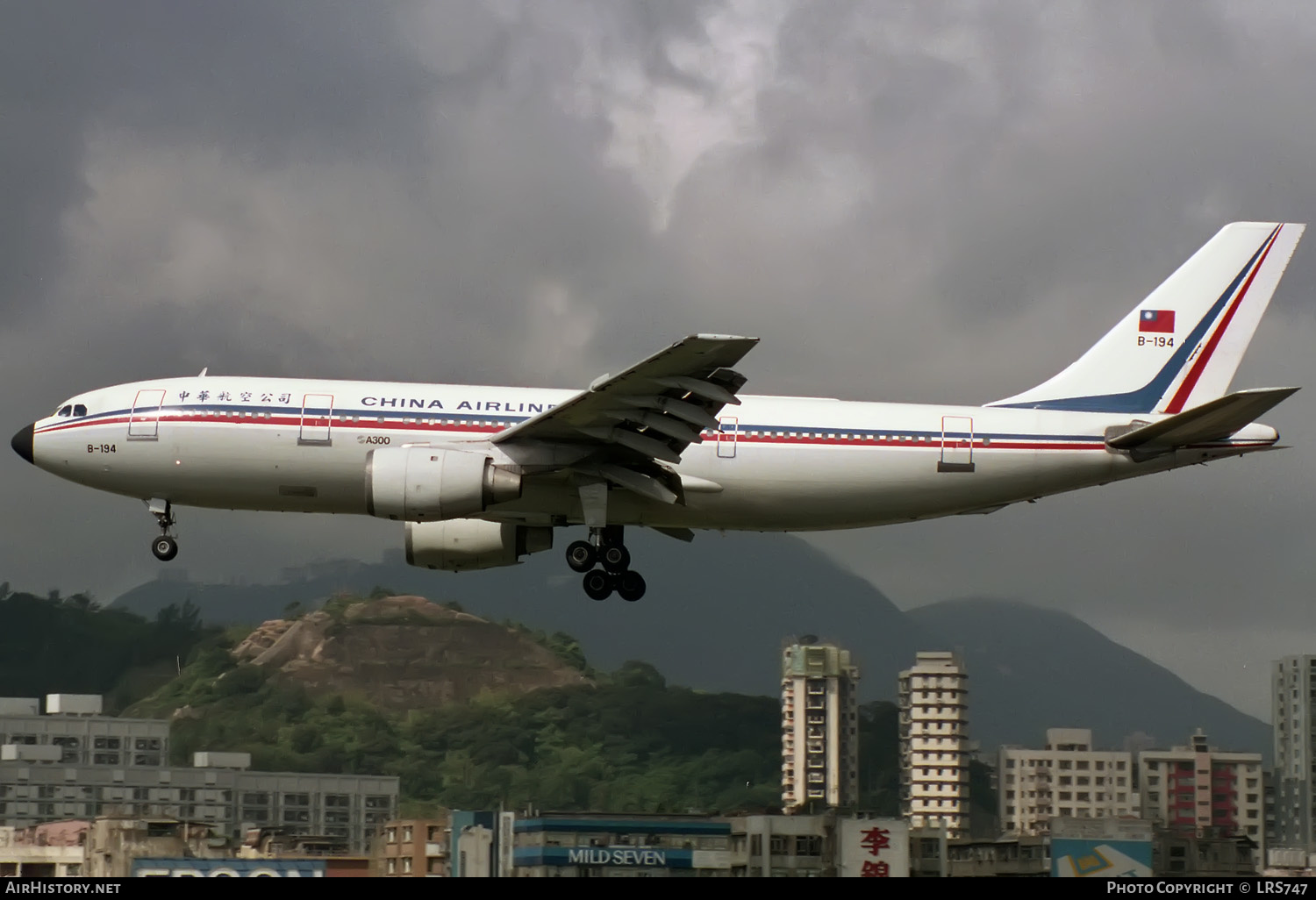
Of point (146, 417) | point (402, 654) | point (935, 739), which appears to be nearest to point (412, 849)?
point (402, 654)

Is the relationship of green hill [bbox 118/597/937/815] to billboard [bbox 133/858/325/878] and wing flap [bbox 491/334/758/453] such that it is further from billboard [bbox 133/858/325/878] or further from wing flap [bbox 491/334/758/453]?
wing flap [bbox 491/334/758/453]

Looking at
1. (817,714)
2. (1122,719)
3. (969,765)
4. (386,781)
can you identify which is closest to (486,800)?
(386,781)

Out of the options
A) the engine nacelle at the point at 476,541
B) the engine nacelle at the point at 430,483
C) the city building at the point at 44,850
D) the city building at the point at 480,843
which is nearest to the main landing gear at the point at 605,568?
the engine nacelle at the point at 476,541

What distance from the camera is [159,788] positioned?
143ft

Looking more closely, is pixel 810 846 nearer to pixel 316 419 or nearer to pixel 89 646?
pixel 316 419

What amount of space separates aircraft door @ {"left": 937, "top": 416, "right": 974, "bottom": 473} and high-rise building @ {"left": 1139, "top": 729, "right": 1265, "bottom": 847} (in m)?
14.9

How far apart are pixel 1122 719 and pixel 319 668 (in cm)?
2758

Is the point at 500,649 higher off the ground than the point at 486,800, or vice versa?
the point at 500,649

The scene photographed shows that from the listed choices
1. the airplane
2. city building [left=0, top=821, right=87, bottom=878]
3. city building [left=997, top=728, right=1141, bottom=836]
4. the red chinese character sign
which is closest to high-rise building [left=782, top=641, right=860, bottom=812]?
the red chinese character sign

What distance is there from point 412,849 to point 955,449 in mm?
16134

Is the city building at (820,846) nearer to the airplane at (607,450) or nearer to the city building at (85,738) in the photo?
the airplane at (607,450)

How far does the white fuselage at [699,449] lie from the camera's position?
33.1m

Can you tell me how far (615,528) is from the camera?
35.4 m

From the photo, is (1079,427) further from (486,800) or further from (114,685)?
(114,685)
